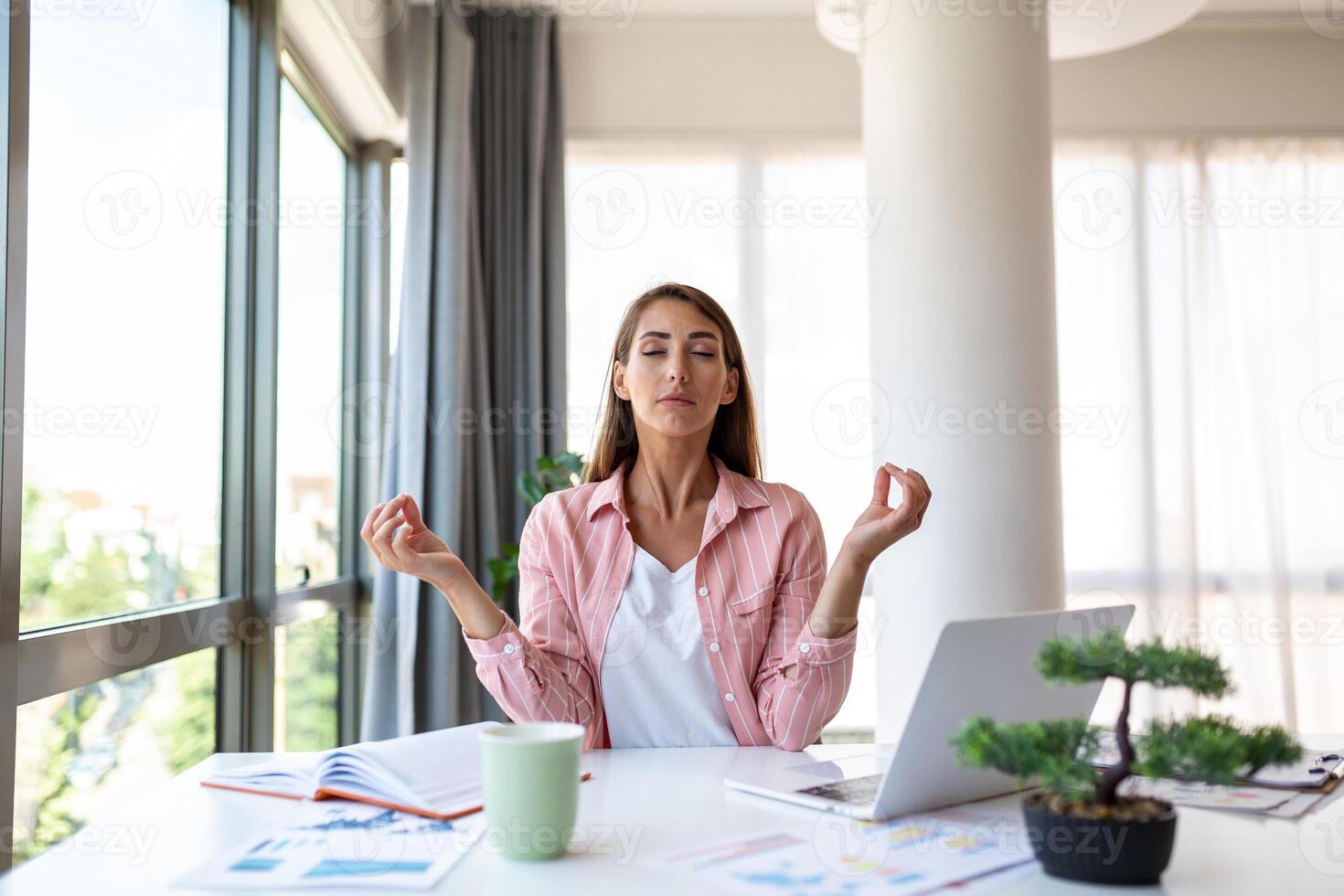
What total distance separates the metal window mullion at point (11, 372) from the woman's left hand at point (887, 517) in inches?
44.7

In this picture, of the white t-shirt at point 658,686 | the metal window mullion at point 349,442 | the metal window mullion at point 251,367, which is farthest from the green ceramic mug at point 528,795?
the metal window mullion at point 349,442

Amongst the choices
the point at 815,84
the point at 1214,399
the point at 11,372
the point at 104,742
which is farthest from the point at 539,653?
the point at 1214,399

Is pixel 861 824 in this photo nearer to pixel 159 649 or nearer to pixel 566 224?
pixel 159 649

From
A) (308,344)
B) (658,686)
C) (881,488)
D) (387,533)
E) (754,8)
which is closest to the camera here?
(387,533)

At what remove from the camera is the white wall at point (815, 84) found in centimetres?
388

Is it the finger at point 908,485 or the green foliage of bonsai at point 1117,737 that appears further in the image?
the finger at point 908,485

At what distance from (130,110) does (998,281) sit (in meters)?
1.88

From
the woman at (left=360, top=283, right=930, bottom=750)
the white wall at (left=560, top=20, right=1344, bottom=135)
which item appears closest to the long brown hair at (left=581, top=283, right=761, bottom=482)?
the woman at (left=360, top=283, right=930, bottom=750)

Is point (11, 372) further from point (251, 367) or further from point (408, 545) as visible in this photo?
point (251, 367)

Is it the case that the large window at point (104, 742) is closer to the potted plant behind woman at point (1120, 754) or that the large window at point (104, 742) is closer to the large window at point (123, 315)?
the large window at point (123, 315)

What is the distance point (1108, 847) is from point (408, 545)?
0.79 meters

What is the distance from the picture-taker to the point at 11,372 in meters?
1.51

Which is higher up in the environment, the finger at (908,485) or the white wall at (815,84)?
the white wall at (815,84)

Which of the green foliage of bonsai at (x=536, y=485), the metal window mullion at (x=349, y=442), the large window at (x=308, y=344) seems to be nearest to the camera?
the large window at (x=308, y=344)
